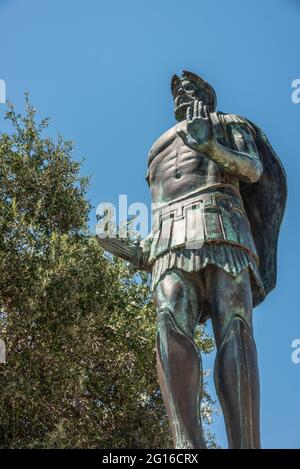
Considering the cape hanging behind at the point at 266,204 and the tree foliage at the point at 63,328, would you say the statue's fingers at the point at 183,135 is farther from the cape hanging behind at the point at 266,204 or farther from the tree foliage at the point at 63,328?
the tree foliage at the point at 63,328

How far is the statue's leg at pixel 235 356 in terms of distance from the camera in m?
4.84

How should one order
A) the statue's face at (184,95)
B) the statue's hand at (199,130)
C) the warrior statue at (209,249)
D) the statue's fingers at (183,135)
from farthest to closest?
the statue's face at (184,95) → the statue's fingers at (183,135) → the statue's hand at (199,130) → the warrior statue at (209,249)

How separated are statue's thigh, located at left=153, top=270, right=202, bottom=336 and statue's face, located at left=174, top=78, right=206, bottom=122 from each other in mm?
1657

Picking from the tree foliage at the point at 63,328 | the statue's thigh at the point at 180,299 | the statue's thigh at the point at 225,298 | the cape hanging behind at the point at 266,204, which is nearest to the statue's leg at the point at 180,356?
the statue's thigh at the point at 180,299

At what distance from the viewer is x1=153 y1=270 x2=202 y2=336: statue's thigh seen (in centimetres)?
528

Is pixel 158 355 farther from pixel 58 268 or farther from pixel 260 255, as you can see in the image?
pixel 58 268

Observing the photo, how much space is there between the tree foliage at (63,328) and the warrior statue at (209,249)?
818 centimetres

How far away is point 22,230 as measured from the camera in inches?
584

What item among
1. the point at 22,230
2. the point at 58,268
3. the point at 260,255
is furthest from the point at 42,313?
the point at 260,255

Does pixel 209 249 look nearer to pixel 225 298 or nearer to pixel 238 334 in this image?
pixel 225 298

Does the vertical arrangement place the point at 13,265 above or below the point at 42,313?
above

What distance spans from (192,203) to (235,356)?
4.20 feet

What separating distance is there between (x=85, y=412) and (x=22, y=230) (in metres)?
3.90

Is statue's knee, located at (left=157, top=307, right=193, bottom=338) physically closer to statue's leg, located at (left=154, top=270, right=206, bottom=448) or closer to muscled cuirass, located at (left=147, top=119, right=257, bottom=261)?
statue's leg, located at (left=154, top=270, right=206, bottom=448)
